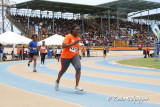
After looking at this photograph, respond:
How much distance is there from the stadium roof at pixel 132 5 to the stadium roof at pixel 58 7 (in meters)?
2.41

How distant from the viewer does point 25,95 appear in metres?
7.34

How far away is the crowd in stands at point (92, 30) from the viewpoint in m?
48.1

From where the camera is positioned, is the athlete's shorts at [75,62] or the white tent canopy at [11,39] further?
the white tent canopy at [11,39]

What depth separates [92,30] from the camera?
54469 mm

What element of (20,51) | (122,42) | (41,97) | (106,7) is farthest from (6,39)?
(106,7)

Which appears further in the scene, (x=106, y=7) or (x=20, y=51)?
(x=106, y=7)

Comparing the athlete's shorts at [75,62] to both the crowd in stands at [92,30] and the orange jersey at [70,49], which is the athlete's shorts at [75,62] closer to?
the orange jersey at [70,49]

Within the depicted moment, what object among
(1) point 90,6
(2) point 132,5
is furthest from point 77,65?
(2) point 132,5

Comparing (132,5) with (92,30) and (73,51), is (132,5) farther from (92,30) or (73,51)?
(73,51)

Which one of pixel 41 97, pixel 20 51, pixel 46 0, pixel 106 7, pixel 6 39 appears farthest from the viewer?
pixel 106 7

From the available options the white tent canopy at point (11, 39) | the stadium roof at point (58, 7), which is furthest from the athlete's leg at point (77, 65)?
the stadium roof at point (58, 7)

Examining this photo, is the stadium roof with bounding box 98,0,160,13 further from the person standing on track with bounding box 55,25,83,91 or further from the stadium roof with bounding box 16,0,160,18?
the person standing on track with bounding box 55,25,83,91

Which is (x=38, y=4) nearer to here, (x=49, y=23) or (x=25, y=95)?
(x=49, y=23)

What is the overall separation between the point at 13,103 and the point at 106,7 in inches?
1979
